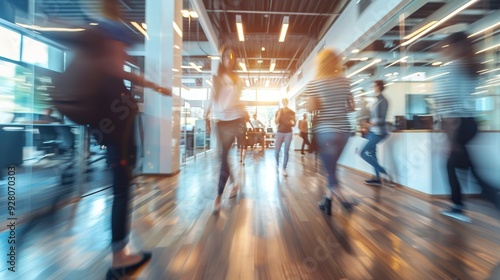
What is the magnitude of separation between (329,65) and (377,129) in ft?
6.17

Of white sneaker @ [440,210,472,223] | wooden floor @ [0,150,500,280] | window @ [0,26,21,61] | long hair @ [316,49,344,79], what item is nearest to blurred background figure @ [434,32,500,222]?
white sneaker @ [440,210,472,223]

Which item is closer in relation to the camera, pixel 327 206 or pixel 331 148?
pixel 331 148

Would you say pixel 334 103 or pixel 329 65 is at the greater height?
pixel 329 65

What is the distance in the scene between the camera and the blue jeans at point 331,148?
6.96 feet

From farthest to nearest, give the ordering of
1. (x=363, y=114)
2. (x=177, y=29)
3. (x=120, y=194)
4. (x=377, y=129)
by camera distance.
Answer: (x=363, y=114)
(x=177, y=29)
(x=377, y=129)
(x=120, y=194)

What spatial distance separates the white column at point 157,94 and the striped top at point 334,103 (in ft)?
9.13

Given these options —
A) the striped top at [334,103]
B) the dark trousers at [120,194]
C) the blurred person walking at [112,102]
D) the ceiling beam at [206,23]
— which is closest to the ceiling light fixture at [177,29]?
the ceiling beam at [206,23]

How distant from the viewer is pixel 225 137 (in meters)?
2.43

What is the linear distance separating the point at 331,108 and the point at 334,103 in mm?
48

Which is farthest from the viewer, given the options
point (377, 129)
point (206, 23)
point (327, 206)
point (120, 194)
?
point (206, 23)

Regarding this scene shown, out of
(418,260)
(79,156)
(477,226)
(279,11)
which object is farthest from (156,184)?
(279,11)

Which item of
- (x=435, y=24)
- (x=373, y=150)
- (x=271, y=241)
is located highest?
(x=435, y=24)

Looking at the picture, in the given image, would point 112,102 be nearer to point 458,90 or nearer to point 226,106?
point 226,106

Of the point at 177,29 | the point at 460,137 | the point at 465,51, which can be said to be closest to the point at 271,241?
the point at 460,137
